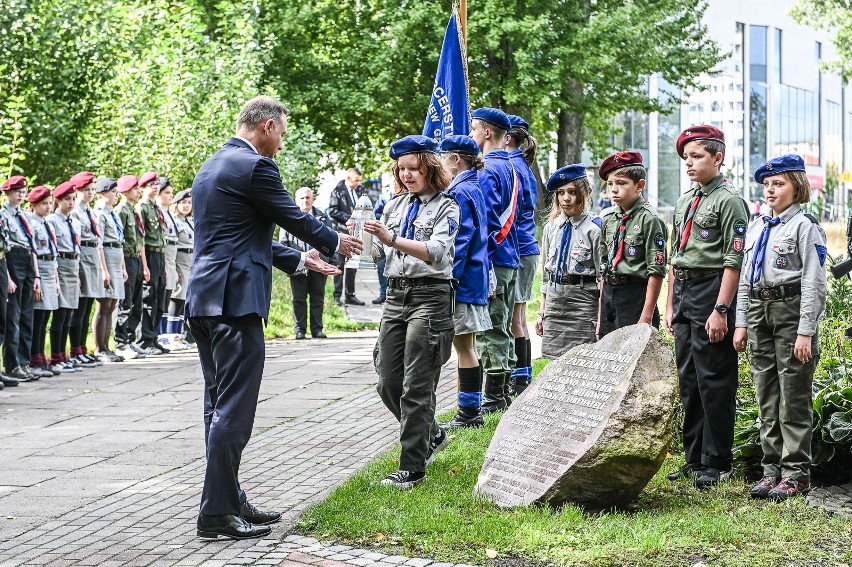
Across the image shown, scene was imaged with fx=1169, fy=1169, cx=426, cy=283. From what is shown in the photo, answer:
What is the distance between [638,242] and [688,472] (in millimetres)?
1517

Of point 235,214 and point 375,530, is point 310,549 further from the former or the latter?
point 235,214

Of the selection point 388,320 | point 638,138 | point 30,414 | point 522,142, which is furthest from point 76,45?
point 638,138

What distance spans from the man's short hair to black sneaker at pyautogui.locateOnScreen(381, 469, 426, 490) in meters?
2.20

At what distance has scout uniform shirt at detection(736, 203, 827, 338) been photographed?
20.7 feet

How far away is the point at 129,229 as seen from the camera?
14102 mm

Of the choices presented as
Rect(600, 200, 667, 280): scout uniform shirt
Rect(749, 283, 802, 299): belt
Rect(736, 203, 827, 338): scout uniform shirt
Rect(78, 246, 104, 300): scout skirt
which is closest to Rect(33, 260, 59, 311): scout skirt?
Rect(78, 246, 104, 300): scout skirt

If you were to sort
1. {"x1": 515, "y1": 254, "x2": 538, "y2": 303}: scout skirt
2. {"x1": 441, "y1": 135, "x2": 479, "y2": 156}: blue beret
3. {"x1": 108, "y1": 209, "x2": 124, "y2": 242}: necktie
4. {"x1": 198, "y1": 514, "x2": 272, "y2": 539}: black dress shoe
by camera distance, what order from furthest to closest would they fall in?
{"x1": 108, "y1": 209, "x2": 124, "y2": 242}: necktie, {"x1": 515, "y1": 254, "x2": 538, "y2": 303}: scout skirt, {"x1": 441, "y1": 135, "x2": 479, "y2": 156}: blue beret, {"x1": 198, "y1": 514, "x2": 272, "y2": 539}: black dress shoe

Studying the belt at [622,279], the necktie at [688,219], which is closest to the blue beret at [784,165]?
the necktie at [688,219]

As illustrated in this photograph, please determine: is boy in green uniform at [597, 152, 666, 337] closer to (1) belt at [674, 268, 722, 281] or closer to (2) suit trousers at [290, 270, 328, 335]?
(1) belt at [674, 268, 722, 281]

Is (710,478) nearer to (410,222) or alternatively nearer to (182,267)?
(410,222)

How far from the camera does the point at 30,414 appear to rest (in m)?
10.2

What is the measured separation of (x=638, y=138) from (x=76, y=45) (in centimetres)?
3992

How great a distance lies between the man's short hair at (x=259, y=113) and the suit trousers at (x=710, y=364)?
261 centimetres

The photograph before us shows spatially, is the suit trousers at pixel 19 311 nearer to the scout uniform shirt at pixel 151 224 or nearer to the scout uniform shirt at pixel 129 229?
the scout uniform shirt at pixel 129 229
